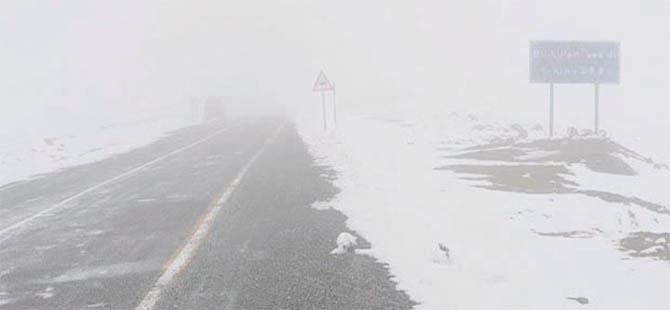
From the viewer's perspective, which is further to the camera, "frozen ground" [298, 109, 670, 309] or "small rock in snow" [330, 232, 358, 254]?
"small rock in snow" [330, 232, 358, 254]

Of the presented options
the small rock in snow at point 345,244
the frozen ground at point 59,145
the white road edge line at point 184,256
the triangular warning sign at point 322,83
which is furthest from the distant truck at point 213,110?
the small rock in snow at point 345,244

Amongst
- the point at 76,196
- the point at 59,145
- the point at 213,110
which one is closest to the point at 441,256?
the point at 76,196

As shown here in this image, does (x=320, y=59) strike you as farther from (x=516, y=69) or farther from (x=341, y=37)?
(x=516, y=69)

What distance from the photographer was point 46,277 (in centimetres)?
663

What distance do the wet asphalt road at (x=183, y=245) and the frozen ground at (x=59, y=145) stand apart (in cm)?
471

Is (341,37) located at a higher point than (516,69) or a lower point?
higher

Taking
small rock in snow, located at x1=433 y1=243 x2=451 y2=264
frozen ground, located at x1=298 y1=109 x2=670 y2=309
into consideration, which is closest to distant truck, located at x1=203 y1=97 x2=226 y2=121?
frozen ground, located at x1=298 y1=109 x2=670 y2=309

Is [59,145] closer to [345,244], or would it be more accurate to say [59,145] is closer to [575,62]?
[575,62]

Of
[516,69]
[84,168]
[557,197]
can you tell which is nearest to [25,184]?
[84,168]

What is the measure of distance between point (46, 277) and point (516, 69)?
2597 inches

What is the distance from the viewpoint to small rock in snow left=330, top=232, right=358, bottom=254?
7121mm

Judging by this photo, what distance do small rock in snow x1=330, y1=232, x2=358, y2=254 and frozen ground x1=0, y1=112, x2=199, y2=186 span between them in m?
12.1

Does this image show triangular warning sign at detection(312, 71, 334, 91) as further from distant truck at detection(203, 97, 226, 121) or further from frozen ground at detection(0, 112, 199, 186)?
distant truck at detection(203, 97, 226, 121)

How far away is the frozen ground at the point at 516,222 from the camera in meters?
5.81
